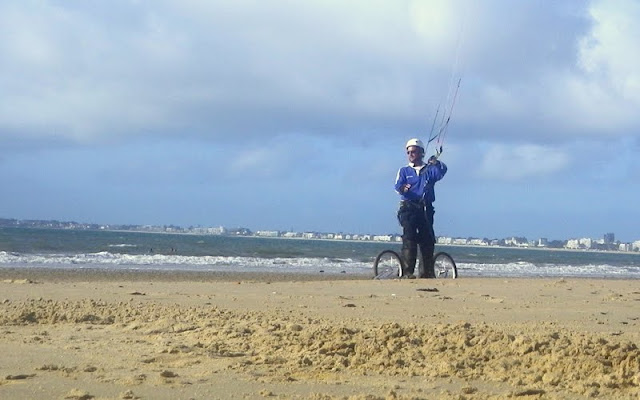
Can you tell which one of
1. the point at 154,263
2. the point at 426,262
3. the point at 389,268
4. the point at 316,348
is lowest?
the point at 154,263

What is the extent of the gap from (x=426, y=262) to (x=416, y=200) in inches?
40.7

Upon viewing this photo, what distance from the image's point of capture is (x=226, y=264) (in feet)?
108

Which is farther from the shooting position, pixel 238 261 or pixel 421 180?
pixel 238 261

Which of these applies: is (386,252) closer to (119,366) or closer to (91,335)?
(91,335)

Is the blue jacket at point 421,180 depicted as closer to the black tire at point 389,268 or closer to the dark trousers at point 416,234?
the dark trousers at point 416,234

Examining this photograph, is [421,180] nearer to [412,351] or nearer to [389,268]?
[389,268]

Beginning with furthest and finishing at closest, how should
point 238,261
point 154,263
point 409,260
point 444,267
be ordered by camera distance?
1. point 238,261
2. point 154,263
3. point 444,267
4. point 409,260

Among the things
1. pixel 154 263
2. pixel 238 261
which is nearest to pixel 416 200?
pixel 154 263

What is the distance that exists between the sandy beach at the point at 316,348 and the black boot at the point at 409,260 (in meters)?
3.48

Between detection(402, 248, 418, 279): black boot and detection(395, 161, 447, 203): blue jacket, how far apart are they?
826mm

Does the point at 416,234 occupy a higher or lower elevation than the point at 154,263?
higher

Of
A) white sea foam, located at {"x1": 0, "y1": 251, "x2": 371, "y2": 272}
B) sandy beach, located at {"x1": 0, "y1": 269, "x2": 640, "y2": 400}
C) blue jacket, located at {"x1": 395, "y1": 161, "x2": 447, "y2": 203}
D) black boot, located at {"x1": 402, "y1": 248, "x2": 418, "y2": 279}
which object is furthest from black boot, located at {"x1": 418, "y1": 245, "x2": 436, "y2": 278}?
white sea foam, located at {"x1": 0, "y1": 251, "x2": 371, "y2": 272}

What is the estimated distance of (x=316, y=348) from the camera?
5.62m

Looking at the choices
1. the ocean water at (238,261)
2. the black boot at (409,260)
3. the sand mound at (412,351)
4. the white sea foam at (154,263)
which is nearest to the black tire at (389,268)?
the black boot at (409,260)
